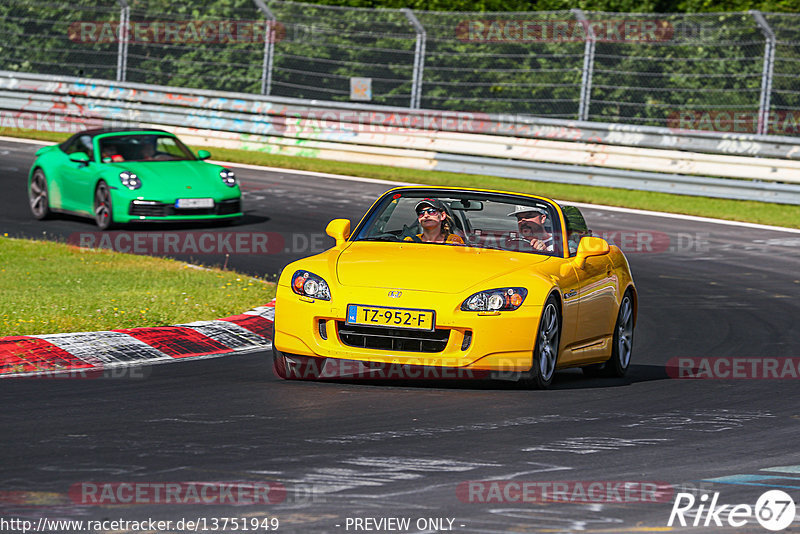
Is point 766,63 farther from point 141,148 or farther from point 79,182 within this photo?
point 79,182

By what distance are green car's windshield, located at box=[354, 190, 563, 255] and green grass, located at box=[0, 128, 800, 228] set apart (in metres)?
10.9

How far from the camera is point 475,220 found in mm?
10422

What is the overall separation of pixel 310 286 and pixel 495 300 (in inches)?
45.6

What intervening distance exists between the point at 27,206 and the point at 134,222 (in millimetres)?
2885

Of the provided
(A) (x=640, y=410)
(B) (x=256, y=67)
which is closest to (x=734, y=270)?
(A) (x=640, y=410)

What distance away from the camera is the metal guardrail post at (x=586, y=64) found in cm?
2338

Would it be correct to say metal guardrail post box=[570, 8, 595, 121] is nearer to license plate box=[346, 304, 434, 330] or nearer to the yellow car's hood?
the yellow car's hood

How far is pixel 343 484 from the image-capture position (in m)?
6.20

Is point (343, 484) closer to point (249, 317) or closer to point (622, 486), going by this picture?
point (622, 486)

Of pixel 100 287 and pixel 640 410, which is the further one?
pixel 100 287

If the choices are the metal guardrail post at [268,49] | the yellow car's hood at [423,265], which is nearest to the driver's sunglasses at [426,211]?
the yellow car's hood at [423,265]

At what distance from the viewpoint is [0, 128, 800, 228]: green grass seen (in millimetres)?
21438

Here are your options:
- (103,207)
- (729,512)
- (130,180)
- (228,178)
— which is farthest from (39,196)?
(729,512)

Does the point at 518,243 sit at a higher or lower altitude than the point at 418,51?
lower
